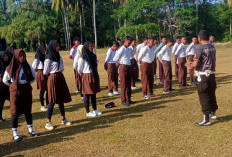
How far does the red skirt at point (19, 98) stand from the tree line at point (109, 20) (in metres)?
31.2

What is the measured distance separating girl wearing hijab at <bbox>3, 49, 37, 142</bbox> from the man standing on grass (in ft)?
11.3

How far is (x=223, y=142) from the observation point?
4703mm

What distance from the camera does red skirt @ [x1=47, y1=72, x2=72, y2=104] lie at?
18.9 feet

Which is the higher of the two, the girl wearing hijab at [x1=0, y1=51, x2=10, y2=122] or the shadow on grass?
the girl wearing hijab at [x1=0, y1=51, x2=10, y2=122]

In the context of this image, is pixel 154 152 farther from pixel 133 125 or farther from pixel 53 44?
pixel 53 44

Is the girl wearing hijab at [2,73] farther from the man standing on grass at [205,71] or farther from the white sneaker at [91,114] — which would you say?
the man standing on grass at [205,71]

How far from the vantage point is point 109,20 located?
4566cm

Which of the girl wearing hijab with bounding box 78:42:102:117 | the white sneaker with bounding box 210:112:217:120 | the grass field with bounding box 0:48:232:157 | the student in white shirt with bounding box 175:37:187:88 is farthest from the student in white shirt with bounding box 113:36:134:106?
the student in white shirt with bounding box 175:37:187:88

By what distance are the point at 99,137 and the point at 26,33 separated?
38.6m

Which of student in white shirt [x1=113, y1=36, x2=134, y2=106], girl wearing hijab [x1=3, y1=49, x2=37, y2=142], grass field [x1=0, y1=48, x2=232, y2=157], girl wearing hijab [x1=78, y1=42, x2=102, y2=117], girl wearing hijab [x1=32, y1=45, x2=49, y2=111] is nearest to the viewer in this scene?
grass field [x1=0, y1=48, x2=232, y2=157]

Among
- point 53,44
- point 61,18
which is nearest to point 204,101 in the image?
point 53,44

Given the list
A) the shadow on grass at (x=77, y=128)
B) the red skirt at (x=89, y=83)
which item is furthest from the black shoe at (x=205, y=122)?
the red skirt at (x=89, y=83)

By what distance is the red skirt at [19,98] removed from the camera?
5145mm

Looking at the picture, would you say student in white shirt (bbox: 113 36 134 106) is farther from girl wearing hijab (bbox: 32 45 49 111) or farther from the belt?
the belt
